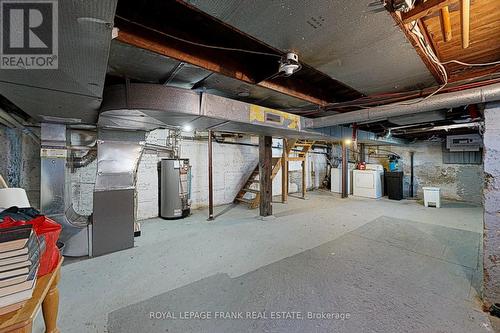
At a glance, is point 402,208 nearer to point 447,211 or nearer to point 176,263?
point 447,211

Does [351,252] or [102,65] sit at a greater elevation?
[102,65]

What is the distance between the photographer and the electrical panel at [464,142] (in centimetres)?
540

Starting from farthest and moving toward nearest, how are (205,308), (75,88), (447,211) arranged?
1. (447,211)
2. (205,308)
3. (75,88)

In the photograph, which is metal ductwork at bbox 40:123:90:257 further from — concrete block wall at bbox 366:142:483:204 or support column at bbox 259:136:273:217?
concrete block wall at bbox 366:142:483:204

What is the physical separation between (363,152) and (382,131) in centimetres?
359

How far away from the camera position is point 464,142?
5551 millimetres

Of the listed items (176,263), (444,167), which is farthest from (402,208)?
(176,263)

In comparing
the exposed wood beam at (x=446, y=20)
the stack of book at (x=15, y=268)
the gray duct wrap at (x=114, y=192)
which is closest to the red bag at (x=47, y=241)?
the stack of book at (x=15, y=268)

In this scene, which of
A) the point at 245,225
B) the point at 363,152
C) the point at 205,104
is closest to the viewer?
the point at 205,104

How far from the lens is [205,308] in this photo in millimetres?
1657

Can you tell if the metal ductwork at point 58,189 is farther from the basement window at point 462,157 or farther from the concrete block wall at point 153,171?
the basement window at point 462,157

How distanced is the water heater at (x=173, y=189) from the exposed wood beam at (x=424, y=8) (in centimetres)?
388

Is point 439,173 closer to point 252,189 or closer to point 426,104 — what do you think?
point 252,189

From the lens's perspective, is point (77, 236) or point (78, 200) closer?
point (77, 236)
